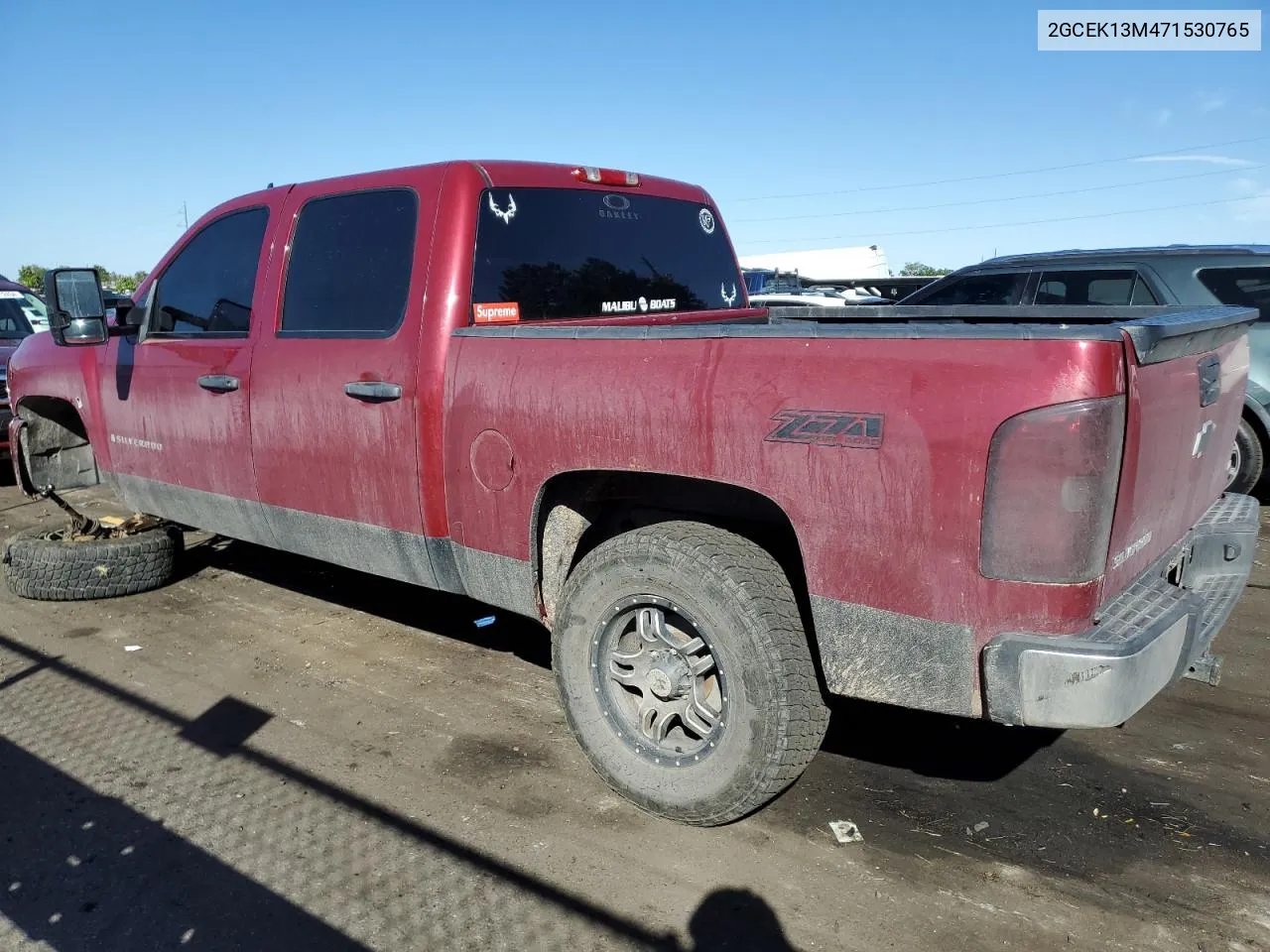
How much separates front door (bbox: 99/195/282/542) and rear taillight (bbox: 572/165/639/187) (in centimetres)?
138

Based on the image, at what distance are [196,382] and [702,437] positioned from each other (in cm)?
281

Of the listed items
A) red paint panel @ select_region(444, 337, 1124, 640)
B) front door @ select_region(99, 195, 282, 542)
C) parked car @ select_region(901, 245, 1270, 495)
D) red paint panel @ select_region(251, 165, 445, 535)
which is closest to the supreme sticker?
red paint panel @ select_region(251, 165, 445, 535)

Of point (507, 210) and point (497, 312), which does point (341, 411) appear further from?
point (507, 210)

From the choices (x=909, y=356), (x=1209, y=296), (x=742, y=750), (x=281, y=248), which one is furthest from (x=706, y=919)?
(x=1209, y=296)

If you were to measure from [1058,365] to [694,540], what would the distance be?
3.81 ft

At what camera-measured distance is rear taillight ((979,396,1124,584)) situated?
2188 millimetres

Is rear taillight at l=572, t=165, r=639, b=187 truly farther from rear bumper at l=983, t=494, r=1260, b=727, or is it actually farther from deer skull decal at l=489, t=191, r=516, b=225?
rear bumper at l=983, t=494, r=1260, b=727

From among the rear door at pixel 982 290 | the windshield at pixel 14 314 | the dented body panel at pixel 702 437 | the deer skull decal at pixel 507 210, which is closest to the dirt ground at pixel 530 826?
the dented body panel at pixel 702 437

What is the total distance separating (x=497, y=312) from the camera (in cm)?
361

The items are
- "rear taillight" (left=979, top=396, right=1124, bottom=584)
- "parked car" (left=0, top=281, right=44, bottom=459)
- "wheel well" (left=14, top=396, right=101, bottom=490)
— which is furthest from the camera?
"parked car" (left=0, top=281, right=44, bottom=459)

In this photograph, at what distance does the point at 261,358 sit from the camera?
13.5 feet

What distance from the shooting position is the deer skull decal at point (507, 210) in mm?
3648

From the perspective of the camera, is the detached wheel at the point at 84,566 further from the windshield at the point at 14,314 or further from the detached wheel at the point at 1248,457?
the detached wheel at the point at 1248,457

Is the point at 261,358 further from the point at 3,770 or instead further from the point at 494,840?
the point at 494,840
